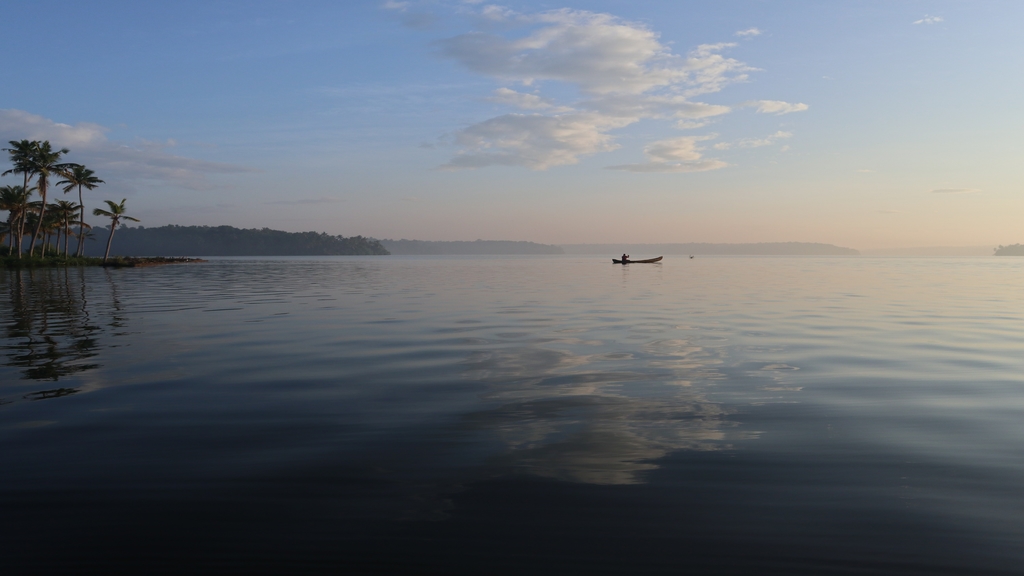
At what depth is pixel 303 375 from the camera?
12.3 metres

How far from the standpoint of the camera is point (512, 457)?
7.27m

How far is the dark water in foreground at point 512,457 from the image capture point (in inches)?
196

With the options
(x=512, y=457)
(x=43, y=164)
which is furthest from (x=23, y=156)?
(x=512, y=457)

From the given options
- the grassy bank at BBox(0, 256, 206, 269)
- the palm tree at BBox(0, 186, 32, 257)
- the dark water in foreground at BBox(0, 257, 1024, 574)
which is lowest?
the dark water in foreground at BBox(0, 257, 1024, 574)

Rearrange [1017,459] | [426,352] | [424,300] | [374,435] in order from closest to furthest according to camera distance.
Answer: [1017,459] < [374,435] < [426,352] < [424,300]

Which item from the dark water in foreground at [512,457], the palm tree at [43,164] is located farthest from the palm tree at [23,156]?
the dark water in foreground at [512,457]

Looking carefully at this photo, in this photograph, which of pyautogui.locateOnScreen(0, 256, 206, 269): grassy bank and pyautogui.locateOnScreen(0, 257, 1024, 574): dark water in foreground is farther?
pyautogui.locateOnScreen(0, 256, 206, 269): grassy bank

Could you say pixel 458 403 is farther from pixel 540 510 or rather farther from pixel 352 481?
pixel 540 510

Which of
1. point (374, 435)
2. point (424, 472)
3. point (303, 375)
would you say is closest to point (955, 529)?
point (424, 472)

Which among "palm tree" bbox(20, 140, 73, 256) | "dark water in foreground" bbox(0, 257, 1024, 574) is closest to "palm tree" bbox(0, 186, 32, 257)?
"palm tree" bbox(20, 140, 73, 256)

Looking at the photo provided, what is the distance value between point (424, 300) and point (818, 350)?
68.8ft

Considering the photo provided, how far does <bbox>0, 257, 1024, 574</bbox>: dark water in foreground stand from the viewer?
16.3 feet

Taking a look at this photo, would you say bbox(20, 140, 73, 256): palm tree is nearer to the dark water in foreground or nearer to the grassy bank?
the grassy bank

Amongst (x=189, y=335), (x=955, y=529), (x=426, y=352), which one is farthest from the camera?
(x=189, y=335)
